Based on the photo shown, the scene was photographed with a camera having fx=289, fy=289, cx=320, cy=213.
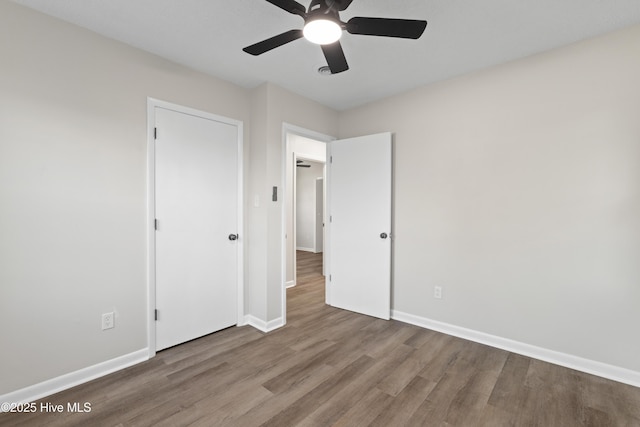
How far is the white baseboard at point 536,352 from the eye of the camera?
2.11 m

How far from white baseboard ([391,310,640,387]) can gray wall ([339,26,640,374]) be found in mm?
45

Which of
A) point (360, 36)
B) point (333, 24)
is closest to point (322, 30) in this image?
point (333, 24)

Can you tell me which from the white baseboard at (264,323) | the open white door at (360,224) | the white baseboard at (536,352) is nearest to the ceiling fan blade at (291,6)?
the open white door at (360,224)

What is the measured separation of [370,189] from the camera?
3389 mm

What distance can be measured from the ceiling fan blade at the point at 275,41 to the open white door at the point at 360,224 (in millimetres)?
1800

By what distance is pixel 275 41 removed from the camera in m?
1.74

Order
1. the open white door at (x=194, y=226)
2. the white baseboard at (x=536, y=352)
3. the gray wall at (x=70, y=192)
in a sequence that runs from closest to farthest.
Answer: the gray wall at (x=70, y=192) → the white baseboard at (x=536, y=352) → the open white door at (x=194, y=226)

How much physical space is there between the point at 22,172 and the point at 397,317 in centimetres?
345

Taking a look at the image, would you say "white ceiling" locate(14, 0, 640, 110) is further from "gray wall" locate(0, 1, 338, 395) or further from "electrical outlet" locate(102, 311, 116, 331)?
"electrical outlet" locate(102, 311, 116, 331)

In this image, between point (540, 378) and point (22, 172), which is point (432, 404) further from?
point (22, 172)

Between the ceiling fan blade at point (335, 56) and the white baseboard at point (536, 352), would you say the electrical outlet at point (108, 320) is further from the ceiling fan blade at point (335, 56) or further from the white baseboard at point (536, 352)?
the white baseboard at point (536, 352)

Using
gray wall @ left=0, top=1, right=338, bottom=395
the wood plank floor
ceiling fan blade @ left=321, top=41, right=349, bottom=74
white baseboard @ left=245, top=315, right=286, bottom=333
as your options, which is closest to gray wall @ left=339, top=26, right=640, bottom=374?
the wood plank floor

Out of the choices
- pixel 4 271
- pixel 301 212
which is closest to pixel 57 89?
pixel 4 271

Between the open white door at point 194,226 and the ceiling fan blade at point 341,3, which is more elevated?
the ceiling fan blade at point 341,3
